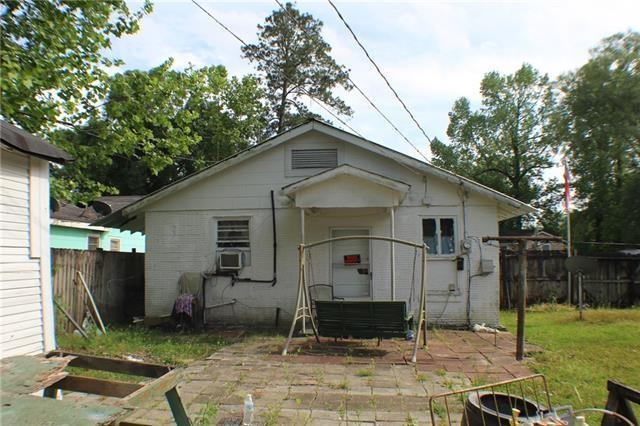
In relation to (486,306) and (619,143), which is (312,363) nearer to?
(486,306)

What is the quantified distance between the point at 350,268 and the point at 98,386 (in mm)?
7839

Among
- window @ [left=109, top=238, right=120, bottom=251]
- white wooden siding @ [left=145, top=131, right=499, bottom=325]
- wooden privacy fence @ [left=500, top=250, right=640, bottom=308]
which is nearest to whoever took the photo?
white wooden siding @ [left=145, top=131, right=499, bottom=325]

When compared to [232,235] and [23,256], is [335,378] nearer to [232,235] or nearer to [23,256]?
[23,256]

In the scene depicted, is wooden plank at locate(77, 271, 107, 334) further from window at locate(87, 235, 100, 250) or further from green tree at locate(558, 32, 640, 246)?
green tree at locate(558, 32, 640, 246)

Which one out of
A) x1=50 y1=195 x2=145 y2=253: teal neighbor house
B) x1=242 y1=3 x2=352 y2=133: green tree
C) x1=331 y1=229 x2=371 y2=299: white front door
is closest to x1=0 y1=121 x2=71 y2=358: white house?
x1=331 y1=229 x2=371 y2=299: white front door

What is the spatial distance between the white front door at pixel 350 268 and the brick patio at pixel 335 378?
1956 mm

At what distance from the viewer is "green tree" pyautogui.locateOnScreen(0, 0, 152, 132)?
898 cm

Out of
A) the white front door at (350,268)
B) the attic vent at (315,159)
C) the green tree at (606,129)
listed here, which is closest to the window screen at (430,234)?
the white front door at (350,268)

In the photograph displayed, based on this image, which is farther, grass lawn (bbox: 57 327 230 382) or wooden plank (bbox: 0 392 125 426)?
grass lawn (bbox: 57 327 230 382)

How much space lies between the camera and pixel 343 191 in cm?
966

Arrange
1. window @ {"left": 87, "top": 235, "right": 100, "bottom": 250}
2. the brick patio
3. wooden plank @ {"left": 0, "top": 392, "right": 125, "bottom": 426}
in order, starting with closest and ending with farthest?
1. wooden plank @ {"left": 0, "top": 392, "right": 125, "bottom": 426}
2. the brick patio
3. window @ {"left": 87, "top": 235, "right": 100, "bottom": 250}

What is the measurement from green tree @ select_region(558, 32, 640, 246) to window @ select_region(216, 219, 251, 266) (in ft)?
69.0

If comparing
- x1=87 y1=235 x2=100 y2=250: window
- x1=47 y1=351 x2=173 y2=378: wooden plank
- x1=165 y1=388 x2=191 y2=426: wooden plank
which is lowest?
x1=165 y1=388 x2=191 y2=426: wooden plank

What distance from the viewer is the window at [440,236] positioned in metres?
10.3
